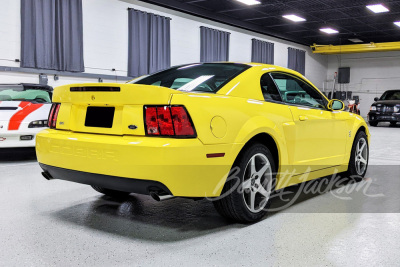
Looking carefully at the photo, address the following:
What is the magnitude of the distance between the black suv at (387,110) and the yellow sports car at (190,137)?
41.8 feet

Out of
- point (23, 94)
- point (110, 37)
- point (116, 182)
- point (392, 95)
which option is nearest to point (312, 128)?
point (116, 182)

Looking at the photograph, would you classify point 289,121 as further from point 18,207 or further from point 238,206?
point 18,207

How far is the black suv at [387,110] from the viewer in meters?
14.4

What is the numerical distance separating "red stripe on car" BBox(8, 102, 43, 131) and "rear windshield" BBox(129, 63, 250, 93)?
2.62m

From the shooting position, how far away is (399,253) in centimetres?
219

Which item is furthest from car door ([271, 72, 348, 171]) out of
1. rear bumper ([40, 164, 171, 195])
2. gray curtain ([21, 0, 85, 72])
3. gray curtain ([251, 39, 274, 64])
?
gray curtain ([251, 39, 274, 64])

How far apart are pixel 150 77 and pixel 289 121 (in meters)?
1.20

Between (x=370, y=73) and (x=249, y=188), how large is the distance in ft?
73.7

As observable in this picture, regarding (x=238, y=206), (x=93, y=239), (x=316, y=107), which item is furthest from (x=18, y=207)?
(x=316, y=107)

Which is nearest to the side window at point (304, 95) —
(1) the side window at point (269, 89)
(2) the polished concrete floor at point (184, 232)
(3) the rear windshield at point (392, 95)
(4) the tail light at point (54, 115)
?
(1) the side window at point (269, 89)

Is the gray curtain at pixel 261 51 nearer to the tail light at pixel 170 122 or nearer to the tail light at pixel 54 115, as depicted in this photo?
the tail light at pixel 54 115

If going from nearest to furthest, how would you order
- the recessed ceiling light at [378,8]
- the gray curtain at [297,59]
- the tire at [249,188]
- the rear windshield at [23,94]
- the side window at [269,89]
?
the tire at [249,188], the side window at [269,89], the rear windshield at [23,94], the recessed ceiling light at [378,8], the gray curtain at [297,59]

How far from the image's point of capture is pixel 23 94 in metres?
5.94

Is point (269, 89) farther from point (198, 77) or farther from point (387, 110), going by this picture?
point (387, 110)
